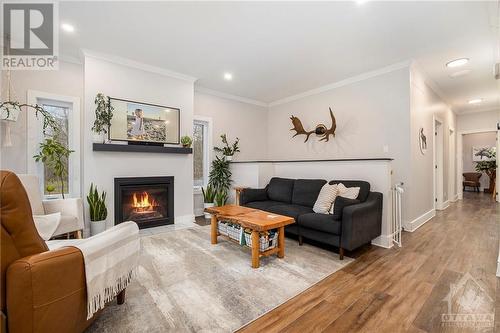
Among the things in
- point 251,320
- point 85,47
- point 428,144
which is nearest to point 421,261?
point 251,320

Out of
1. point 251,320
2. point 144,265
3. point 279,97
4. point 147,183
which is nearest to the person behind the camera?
point 251,320

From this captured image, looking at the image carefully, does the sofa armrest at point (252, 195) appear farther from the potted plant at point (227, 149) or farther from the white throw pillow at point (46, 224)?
the white throw pillow at point (46, 224)

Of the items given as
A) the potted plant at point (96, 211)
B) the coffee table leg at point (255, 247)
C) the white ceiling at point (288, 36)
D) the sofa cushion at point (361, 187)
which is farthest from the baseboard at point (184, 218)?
the sofa cushion at point (361, 187)

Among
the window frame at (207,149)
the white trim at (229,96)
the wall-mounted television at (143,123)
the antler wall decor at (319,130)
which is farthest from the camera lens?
the window frame at (207,149)

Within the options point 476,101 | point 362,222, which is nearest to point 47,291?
point 362,222

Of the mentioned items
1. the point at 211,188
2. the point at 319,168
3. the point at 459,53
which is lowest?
the point at 211,188

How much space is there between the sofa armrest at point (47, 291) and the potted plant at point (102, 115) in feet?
8.90

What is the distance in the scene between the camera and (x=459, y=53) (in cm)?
338

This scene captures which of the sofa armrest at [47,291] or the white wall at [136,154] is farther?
the white wall at [136,154]

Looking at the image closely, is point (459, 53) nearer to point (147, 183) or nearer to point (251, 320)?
point (251, 320)

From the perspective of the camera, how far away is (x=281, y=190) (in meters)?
4.07

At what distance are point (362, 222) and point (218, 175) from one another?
306 centimetres

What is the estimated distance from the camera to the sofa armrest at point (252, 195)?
13.0 ft

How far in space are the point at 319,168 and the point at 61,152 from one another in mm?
4010
